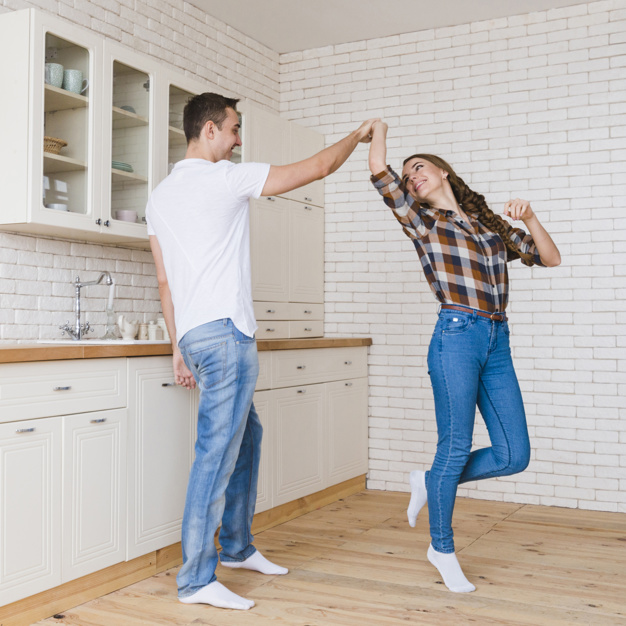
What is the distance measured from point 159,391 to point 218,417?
48 cm

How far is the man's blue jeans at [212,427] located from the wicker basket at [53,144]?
3.22 feet

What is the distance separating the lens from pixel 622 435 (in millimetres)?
4191

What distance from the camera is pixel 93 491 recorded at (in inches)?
106

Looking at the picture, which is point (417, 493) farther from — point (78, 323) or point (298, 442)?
point (78, 323)

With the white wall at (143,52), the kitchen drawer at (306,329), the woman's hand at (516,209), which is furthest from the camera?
the kitchen drawer at (306,329)

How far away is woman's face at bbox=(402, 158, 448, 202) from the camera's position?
9.66 ft

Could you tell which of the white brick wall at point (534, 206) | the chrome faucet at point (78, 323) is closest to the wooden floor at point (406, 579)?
the white brick wall at point (534, 206)

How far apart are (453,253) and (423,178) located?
0.32 metres

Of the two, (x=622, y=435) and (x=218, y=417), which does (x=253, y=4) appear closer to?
(x=218, y=417)

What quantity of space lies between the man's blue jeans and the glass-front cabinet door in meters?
0.96

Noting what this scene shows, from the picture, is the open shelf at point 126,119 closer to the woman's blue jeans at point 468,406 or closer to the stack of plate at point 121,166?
the stack of plate at point 121,166

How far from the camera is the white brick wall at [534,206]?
425 centimetres

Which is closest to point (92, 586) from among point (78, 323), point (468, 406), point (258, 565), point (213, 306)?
point (258, 565)

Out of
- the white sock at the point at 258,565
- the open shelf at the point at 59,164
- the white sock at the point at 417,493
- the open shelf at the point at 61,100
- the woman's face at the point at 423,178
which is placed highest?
the open shelf at the point at 61,100
